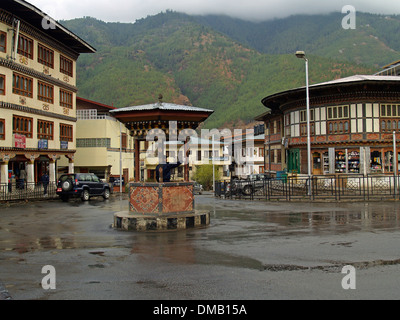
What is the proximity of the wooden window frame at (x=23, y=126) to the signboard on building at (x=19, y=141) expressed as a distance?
0.37 metres

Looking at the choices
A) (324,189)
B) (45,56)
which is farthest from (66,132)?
(324,189)

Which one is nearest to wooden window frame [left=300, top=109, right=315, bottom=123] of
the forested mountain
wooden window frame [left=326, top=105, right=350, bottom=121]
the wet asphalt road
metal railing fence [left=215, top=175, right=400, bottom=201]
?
wooden window frame [left=326, top=105, right=350, bottom=121]

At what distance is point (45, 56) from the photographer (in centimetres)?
3484

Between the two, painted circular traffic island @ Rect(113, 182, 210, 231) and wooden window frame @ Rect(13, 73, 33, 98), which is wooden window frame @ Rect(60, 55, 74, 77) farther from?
painted circular traffic island @ Rect(113, 182, 210, 231)

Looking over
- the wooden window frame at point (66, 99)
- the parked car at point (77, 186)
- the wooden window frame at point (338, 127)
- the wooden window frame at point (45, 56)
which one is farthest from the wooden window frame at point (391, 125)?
the wooden window frame at point (45, 56)

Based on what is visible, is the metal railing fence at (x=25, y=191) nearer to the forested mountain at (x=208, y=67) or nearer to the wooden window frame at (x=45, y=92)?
the wooden window frame at (x=45, y=92)

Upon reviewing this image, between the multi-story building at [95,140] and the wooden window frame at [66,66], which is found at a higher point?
the wooden window frame at [66,66]

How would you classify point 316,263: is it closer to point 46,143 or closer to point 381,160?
point 381,160

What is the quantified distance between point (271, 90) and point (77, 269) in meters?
106

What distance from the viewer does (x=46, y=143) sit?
3500 centimetres

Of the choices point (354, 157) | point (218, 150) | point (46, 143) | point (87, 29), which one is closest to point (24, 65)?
point (46, 143)

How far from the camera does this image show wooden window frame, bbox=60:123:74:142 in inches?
1506

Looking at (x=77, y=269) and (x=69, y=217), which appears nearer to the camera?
(x=77, y=269)

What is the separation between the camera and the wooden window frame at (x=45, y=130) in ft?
113
